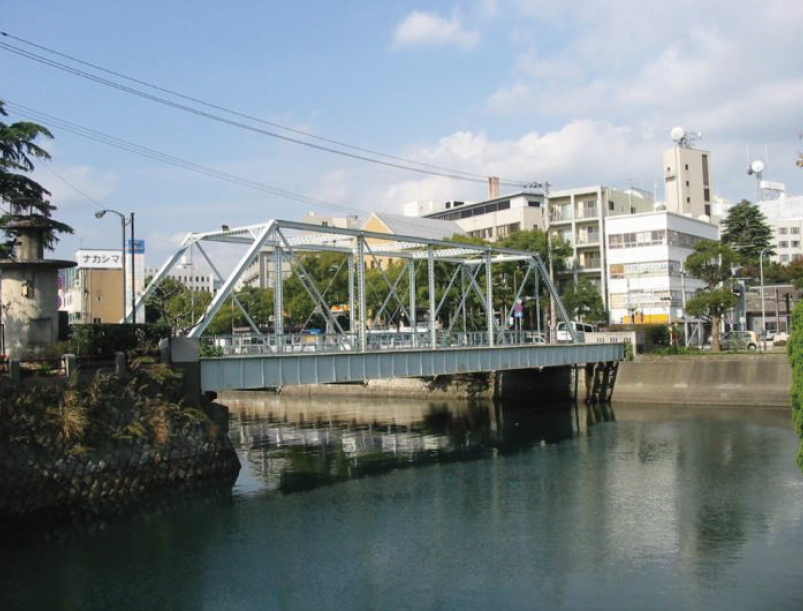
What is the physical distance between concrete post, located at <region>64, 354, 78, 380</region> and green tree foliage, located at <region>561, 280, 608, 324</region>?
203 ft

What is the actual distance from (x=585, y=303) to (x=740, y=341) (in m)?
17.0

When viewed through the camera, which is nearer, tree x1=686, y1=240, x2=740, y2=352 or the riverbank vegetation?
the riverbank vegetation

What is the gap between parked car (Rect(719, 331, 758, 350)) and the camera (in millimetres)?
69875

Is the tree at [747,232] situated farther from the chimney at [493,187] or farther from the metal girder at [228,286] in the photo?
the metal girder at [228,286]

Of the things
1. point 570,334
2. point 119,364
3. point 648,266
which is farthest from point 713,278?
point 119,364

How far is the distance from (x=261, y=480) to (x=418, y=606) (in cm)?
1713

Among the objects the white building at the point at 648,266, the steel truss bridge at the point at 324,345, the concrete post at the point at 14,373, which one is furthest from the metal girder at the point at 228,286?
the white building at the point at 648,266

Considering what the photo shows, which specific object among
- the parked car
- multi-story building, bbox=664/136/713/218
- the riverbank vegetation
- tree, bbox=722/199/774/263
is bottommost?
the riverbank vegetation

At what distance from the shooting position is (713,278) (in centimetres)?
7094

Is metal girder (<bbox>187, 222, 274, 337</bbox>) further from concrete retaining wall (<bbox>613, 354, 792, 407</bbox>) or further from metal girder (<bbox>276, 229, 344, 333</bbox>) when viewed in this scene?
concrete retaining wall (<bbox>613, 354, 792, 407</bbox>)

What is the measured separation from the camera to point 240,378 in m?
36.0

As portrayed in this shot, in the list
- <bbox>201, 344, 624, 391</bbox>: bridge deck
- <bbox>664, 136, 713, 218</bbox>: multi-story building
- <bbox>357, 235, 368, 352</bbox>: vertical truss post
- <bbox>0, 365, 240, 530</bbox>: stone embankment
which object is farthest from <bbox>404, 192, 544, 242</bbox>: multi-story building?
<bbox>0, 365, 240, 530</bbox>: stone embankment

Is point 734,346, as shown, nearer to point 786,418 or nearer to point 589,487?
point 786,418

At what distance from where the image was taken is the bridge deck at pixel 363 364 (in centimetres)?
3584
